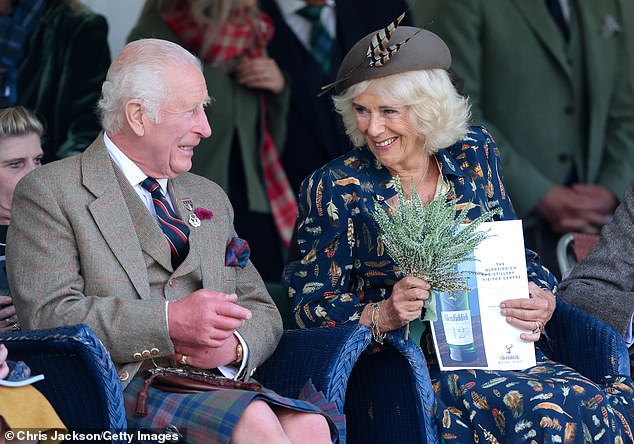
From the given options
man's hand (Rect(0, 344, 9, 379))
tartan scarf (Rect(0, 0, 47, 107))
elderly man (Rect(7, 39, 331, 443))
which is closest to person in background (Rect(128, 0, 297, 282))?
tartan scarf (Rect(0, 0, 47, 107))

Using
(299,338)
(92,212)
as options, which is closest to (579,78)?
(299,338)

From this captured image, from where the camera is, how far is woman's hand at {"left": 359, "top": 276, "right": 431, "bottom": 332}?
12.5ft

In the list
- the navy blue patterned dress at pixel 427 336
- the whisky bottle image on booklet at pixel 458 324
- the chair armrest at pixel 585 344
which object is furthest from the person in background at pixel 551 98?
the whisky bottle image on booklet at pixel 458 324

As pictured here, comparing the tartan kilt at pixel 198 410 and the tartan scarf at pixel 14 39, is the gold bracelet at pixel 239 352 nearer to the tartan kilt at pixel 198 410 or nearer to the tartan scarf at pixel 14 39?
the tartan kilt at pixel 198 410

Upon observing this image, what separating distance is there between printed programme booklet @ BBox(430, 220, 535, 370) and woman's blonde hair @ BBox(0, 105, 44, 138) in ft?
5.44

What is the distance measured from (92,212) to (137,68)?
0.49 metres

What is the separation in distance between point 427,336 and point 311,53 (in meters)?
2.44

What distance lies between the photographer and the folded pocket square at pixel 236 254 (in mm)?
4012

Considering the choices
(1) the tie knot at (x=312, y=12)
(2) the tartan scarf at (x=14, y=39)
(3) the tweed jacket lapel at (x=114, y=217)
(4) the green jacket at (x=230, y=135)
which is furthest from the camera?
(1) the tie knot at (x=312, y=12)

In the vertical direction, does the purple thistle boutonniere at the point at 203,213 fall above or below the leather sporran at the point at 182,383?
above

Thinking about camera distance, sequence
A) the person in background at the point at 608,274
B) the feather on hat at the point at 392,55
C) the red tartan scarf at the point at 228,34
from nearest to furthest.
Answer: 1. the feather on hat at the point at 392,55
2. the person in background at the point at 608,274
3. the red tartan scarf at the point at 228,34

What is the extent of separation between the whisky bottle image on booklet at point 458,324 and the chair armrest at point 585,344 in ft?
1.40

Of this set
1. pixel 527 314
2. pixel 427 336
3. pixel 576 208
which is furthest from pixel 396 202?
pixel 576 208

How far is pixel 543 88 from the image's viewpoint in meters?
6.32
